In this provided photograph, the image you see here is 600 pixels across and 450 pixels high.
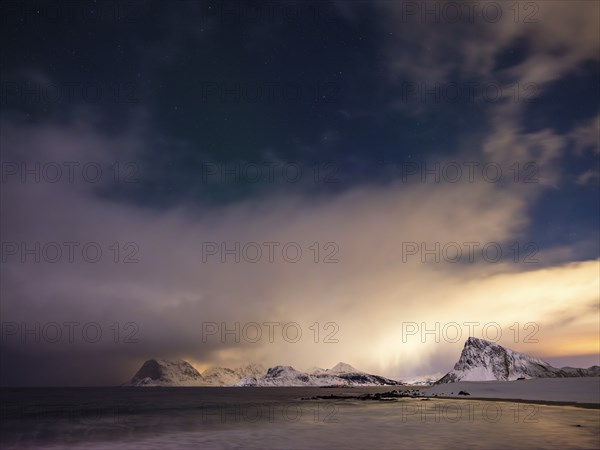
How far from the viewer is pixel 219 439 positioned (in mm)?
39594

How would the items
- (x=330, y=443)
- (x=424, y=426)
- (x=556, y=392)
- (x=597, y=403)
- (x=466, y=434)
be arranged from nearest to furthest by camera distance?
(x=330, y=443), (x=466, y=434), (x=424, y=426), (x=597, y=403), (x=556, y=392)

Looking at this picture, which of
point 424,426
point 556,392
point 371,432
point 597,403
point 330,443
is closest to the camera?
point 330,443

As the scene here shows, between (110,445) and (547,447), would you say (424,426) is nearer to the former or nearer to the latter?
(547,447)

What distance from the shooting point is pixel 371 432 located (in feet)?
138

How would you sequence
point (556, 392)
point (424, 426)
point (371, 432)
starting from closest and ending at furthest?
point (371, 432) → point (424, 426) → point (556, 392)

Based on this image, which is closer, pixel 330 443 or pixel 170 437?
pixel 330 443

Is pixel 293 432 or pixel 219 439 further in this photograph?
→ pixel 293 432

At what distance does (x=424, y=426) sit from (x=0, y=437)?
41747 mm

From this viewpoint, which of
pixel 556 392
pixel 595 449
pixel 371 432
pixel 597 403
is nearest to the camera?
pixel 595 449

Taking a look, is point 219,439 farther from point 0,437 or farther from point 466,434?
point 0,437

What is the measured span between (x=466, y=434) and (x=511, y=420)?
1436 centimetres

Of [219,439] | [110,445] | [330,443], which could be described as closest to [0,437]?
[110,445]

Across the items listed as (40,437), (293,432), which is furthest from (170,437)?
(40,437)

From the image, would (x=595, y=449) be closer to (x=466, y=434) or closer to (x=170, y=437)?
(x=466, y=434)
